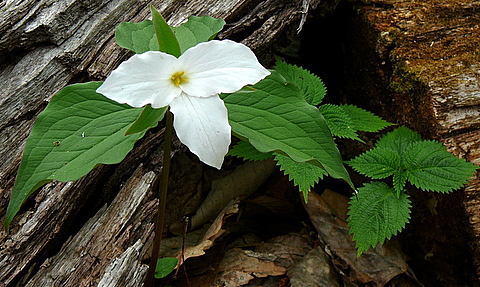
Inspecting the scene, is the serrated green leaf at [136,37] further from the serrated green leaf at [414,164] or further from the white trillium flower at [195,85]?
the serrated green leaf at [414,164]

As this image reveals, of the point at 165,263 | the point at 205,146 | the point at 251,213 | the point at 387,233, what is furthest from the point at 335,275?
the point at 205,146

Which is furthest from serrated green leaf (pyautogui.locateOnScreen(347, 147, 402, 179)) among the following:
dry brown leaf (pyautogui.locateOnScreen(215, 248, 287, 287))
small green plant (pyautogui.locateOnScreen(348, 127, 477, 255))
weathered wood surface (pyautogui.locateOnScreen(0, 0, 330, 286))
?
weathered wood surface (pyautogui.locateOnScreen(0, 0, 330, 286))

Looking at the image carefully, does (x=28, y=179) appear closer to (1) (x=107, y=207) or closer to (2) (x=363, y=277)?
(1) (x=107, y=207)

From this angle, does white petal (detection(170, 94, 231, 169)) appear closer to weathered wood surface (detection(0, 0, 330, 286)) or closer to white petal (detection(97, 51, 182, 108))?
white petal (detection(97, 51, 182, 108))

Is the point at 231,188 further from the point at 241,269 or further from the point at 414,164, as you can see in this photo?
the point at 414,164

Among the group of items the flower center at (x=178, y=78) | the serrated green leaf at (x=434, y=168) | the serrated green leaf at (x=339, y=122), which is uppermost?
the flower center at (x=178, y=78)

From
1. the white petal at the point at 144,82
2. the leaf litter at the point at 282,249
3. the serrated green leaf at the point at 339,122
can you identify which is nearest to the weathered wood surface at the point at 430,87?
the leaf litter at the point at 282,249
